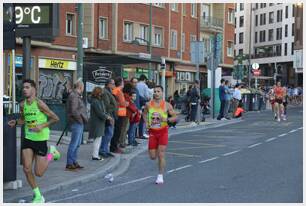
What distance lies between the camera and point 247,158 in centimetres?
1202

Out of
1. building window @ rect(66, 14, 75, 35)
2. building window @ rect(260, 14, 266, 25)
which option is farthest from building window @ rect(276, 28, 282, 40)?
building window @ rect(66, 14, 75, 35)

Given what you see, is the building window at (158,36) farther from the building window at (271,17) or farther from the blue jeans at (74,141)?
the building window at (271,17)

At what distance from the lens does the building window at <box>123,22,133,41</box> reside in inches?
1508

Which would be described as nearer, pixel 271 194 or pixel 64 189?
pixel 271 194

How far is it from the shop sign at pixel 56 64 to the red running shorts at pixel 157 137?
74.1 feet

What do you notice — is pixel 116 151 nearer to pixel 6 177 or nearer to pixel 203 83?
pixel 6 177

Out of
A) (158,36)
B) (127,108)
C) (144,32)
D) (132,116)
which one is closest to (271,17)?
(158,36)

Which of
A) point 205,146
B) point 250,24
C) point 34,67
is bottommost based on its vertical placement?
point 205,146

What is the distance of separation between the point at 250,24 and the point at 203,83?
1638 inches

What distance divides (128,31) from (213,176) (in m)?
29.7

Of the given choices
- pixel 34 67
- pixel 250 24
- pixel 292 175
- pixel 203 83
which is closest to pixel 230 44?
pixel 203 83

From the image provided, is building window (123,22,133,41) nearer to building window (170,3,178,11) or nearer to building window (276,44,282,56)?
building window (170,3,178,11)

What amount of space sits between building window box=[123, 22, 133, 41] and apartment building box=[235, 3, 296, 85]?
148 ft

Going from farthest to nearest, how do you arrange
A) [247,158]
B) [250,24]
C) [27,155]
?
[250,24], [247,158], [27,155]
